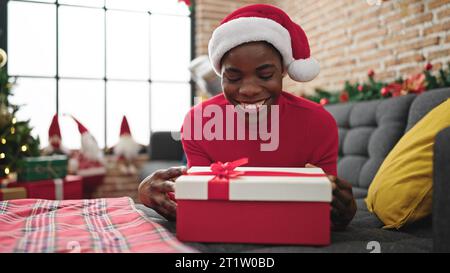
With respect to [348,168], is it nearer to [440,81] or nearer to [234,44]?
[440,81]

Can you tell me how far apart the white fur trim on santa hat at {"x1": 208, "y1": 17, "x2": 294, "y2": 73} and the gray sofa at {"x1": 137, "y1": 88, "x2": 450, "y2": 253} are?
1.60 ft

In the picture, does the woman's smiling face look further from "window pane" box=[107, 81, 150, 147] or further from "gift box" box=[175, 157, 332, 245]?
"window pane" box=[107, 81, 150, 147]

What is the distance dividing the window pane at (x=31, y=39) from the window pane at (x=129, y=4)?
1.70 ft

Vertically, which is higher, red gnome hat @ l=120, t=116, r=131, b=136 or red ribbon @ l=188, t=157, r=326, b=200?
red gnome hat @ l=120, t=116, r=131, b=136

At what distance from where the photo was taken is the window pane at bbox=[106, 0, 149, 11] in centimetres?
374

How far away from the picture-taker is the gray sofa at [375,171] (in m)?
0.73

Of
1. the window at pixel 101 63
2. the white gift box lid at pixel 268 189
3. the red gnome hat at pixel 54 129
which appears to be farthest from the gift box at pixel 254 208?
the window at pixel 101 63

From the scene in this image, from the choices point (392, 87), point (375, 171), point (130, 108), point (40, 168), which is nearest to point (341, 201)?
point (375, 171)

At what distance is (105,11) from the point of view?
3723mm

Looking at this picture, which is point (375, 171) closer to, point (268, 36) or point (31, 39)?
point (268, 36)

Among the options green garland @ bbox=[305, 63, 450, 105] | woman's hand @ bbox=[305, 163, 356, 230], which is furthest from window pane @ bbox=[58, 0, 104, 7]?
woman's hand @ bbox=[305, 163, 356, 230]
